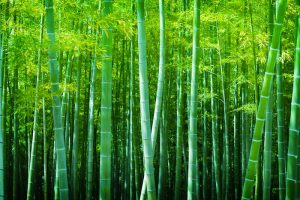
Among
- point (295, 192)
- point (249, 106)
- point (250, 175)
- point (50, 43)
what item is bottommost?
point (295, 192)

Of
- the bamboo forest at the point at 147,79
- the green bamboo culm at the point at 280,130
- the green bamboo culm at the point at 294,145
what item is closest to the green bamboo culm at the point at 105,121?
the bamboo forest at the point at 147,79

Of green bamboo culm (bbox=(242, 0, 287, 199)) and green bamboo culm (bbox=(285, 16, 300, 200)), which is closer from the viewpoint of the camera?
green bamboo culm (bbox=(242, 0, 287, 199))

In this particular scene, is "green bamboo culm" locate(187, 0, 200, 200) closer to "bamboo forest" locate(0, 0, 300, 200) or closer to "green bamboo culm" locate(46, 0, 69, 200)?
"bamboo forest" locate(0, 0, 300, 200)

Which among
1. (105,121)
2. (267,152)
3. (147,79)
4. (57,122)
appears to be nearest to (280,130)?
(267,152)

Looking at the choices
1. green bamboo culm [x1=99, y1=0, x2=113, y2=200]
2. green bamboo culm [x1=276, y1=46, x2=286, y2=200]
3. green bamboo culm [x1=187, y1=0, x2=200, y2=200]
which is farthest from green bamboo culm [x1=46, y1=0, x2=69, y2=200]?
→ green bamboo culm [x1=276, y1=46, x2=286, y2=200]

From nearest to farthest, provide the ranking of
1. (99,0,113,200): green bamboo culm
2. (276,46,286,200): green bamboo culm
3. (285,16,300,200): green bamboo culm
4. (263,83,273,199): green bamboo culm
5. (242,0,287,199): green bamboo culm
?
(242,0,287,199): green bamboo culm, (99,0,113,200): green bamboo culm, (285,16,300,200): green bamboo culm, (263,83,273,199): green bamboo culm, (276,46,286,200): green bamboo culm

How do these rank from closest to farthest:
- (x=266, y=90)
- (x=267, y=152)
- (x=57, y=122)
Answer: (x=266, y=90) < (x=57, y=122) < (x=267, y=152)

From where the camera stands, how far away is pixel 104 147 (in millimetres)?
4340

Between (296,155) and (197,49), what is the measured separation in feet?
6.16

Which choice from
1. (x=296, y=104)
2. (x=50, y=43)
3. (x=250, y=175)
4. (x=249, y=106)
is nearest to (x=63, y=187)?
(x=50, y=43)

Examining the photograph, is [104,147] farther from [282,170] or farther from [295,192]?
[282,170]

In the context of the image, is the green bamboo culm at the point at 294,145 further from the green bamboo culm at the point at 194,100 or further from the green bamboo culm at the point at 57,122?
the green bamboo culm at the point at 57,122

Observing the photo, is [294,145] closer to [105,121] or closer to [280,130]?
[280,130]

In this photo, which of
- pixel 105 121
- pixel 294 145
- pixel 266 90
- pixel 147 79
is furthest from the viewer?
pixel 147 79
